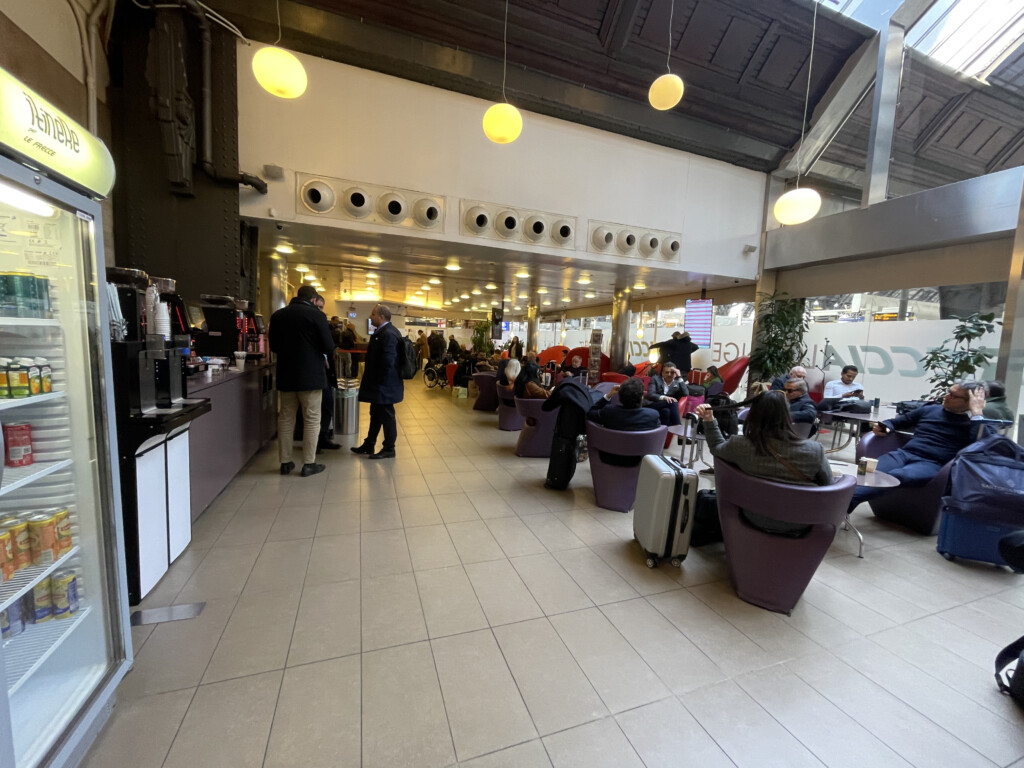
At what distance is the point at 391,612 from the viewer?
2053mm

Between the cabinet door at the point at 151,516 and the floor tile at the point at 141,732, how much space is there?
75cm

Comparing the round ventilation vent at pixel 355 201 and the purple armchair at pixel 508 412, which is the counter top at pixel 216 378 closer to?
the round ventilation vent at pixel 355 201

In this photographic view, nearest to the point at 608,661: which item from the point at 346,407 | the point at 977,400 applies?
the point at 977,400

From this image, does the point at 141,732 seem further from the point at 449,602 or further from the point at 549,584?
the point at 549,584

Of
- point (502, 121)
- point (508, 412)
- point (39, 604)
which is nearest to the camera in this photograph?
point (39, 604)

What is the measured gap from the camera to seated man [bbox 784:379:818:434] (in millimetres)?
4152

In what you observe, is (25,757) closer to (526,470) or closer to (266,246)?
(526,470)

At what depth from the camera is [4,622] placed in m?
1.30

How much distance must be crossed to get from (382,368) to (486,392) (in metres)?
3.30

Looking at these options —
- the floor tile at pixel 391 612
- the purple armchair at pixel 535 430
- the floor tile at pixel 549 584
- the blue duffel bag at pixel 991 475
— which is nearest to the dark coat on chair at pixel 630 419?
the floor tile at pixel 549 584

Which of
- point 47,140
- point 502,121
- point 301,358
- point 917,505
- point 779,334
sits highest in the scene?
point 502,121

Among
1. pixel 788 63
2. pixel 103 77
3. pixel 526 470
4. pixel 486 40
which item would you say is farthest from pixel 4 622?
pixel 788 63

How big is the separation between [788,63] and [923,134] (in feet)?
8.17

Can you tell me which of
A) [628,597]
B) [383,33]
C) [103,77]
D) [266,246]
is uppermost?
[383,33]
